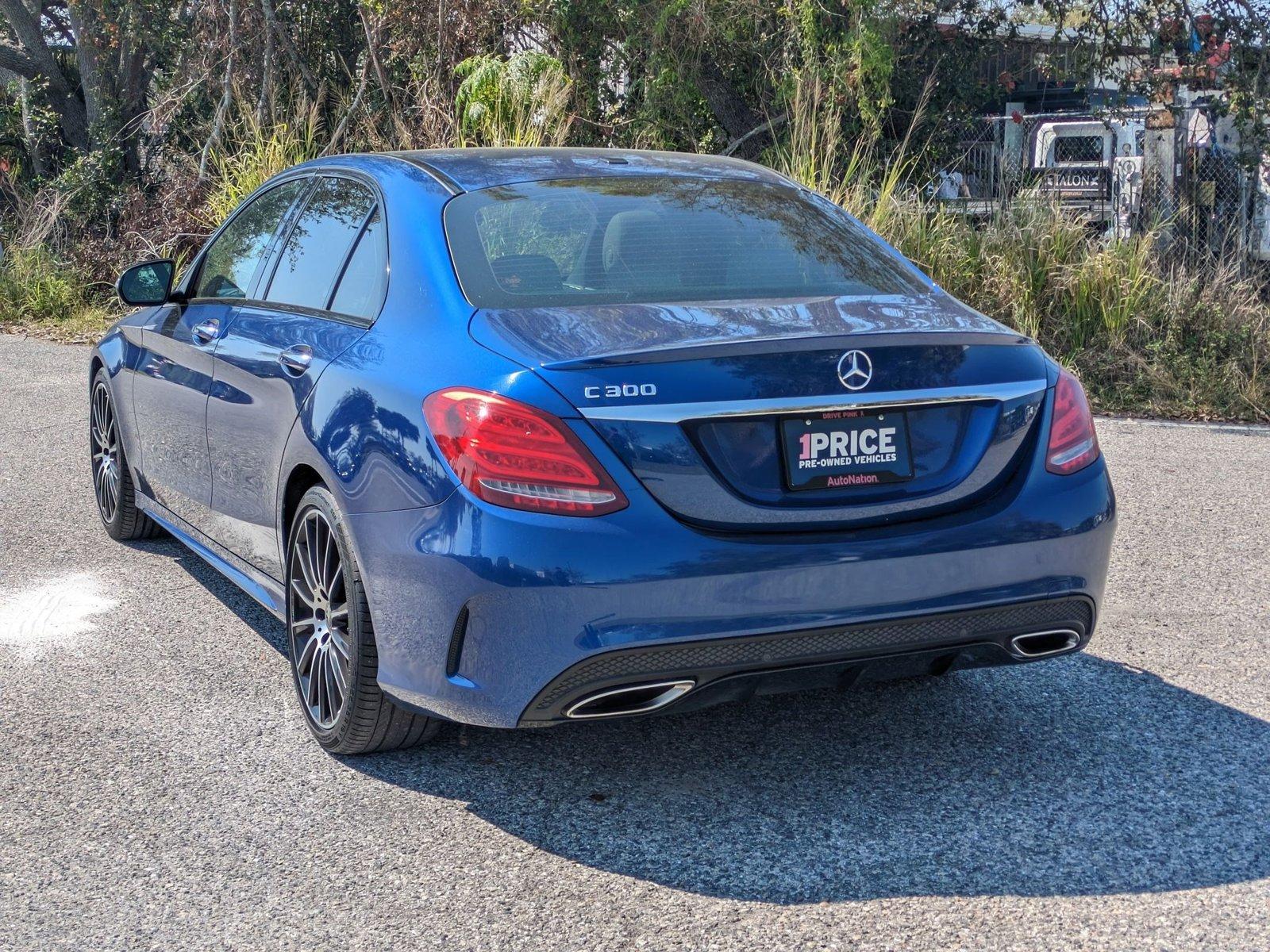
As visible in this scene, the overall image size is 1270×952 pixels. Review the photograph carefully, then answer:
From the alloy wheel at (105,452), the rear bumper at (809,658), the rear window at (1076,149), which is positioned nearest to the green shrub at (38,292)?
the alloy wheel at (105,452)

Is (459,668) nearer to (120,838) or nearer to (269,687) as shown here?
(120,838)

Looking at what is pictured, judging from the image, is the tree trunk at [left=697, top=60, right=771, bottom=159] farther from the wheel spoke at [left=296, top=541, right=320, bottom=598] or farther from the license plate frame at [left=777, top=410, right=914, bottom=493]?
the license plate frame at [left=777, top=410, right=914, bottom=493]

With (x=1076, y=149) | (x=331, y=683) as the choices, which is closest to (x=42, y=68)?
(x=1076, y=149)

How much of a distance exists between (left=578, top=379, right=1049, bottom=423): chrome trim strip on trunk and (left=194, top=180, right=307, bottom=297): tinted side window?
2163 millimetres

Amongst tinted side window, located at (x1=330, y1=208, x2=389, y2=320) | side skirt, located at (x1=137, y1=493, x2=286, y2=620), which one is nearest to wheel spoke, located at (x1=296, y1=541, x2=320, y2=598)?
side skirt, located at (x1=137, y1=493, x2=286, y2=620)

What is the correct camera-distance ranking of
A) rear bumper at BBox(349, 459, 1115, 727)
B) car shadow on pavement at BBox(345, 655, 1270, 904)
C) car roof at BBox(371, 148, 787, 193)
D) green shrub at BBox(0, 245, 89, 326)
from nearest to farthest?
rear bumper at BBox(349, 459, 1115, 727) → car shadow on pavement at BBox(345, 655, 1270, 904) → car roof at BBox(371, 148, 787, 193) → green shrub at BBox(0, 245, 89, 326)

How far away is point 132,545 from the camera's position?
637 cm

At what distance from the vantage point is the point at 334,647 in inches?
154

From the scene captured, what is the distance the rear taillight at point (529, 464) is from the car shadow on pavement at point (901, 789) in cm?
84

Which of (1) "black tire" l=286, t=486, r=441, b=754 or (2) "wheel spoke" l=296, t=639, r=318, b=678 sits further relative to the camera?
(2) "wheel spoke" l=296, t=639, r=318, b=678

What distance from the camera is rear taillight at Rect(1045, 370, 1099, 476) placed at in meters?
3.63

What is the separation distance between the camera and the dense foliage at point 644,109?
10461mm

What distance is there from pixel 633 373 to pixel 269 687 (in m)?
1.93

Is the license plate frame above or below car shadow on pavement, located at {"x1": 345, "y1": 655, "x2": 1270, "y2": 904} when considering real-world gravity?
above
